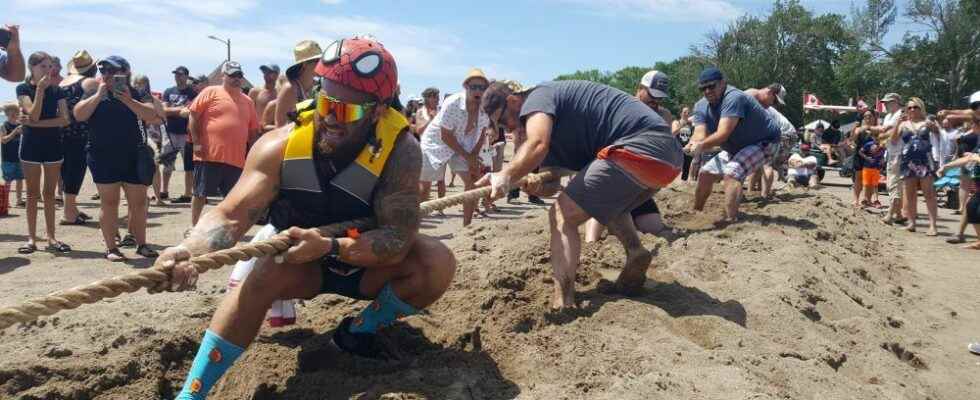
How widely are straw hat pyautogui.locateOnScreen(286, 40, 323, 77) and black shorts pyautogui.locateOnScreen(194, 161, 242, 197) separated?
49.8 inches

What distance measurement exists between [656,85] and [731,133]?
3.03ft

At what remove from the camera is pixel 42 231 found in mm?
8359

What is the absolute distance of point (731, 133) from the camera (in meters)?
8.15

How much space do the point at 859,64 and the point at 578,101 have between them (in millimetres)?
47618

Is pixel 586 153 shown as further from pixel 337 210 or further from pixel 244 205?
pixel 244 205

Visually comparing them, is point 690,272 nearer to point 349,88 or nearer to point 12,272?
point 349,88

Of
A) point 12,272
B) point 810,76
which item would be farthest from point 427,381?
point 810,76

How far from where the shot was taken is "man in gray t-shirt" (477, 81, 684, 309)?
4523mm

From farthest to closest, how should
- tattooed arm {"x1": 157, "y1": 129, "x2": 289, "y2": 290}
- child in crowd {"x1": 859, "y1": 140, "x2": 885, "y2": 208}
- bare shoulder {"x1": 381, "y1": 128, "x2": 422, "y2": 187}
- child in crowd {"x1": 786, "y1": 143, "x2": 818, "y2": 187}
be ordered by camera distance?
child in crowd {"x1": 786, "y1": 143, "x2": 818, "y2": 187} < child in crowd {"x1": 859, "y1": 140, "x2": 885, "y2": 208} < bare shoulder {"x1": 381, "y1": 128, "x2": 422, "y2": 187} < tattooed arm {"x1": 157, "y1": 129, "x2": 289, "y2": 290}

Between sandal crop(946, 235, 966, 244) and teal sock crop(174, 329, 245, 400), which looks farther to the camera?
sandal crop(946, 235, 966, 244)

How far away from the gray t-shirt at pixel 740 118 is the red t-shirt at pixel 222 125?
4.66m

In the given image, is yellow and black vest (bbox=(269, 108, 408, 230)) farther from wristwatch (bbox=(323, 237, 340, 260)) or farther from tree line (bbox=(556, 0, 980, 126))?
tree line (bbox=(556, 0, 980, 126))

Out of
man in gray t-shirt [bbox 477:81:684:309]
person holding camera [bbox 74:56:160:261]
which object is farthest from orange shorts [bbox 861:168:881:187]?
person holding camera [bbox 74:56:160:261]

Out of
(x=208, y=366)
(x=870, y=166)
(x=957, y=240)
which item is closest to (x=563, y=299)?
(x=208, y=366)
